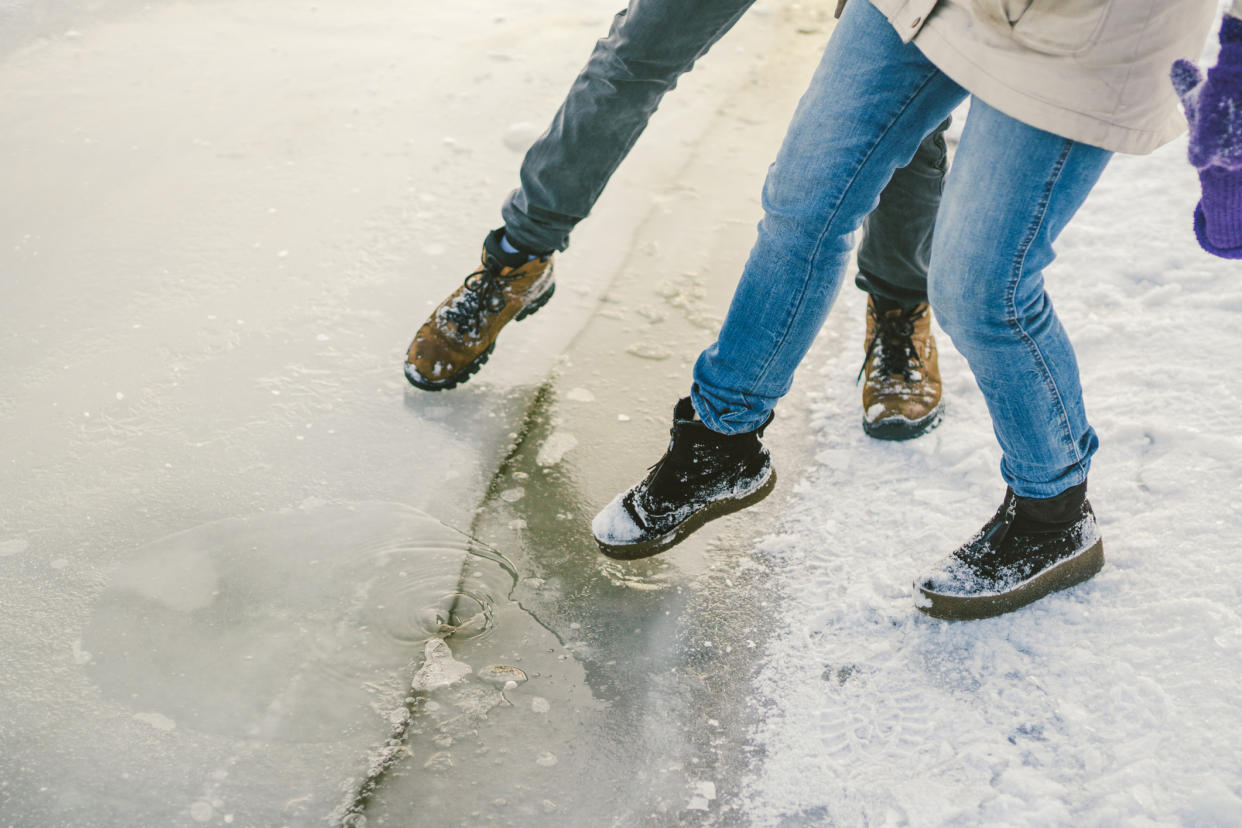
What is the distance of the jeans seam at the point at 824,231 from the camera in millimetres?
1215

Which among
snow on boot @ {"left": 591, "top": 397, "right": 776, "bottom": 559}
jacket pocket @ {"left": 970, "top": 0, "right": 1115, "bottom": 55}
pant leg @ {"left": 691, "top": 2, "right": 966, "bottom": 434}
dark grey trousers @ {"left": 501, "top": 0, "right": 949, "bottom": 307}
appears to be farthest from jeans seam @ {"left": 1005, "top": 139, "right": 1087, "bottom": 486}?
dark grey trousers @ {"left": 501, "top": 0, "right": 949, "bottom": 307}

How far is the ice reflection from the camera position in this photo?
133cm

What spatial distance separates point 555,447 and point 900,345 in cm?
66

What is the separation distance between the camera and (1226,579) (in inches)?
56.3

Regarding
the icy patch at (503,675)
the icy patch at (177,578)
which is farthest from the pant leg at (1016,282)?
the icy patch at (177,578)

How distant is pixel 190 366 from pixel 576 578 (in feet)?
2.95

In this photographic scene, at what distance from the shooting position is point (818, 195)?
128 cm

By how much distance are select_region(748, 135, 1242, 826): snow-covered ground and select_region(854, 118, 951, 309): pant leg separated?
269mm

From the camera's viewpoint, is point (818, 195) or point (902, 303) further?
point (902, 303)

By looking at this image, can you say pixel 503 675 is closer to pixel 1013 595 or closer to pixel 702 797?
pixel 702 797

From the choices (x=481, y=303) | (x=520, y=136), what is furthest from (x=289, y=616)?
(x=520, y=136)

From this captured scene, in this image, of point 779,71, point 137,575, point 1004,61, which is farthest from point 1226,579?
point 779,71

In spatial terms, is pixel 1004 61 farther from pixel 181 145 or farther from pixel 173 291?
pixel 181 145

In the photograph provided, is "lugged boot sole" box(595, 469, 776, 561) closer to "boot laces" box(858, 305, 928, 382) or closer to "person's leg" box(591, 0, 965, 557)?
"person's leg" box(591, 0, 965, 557)
